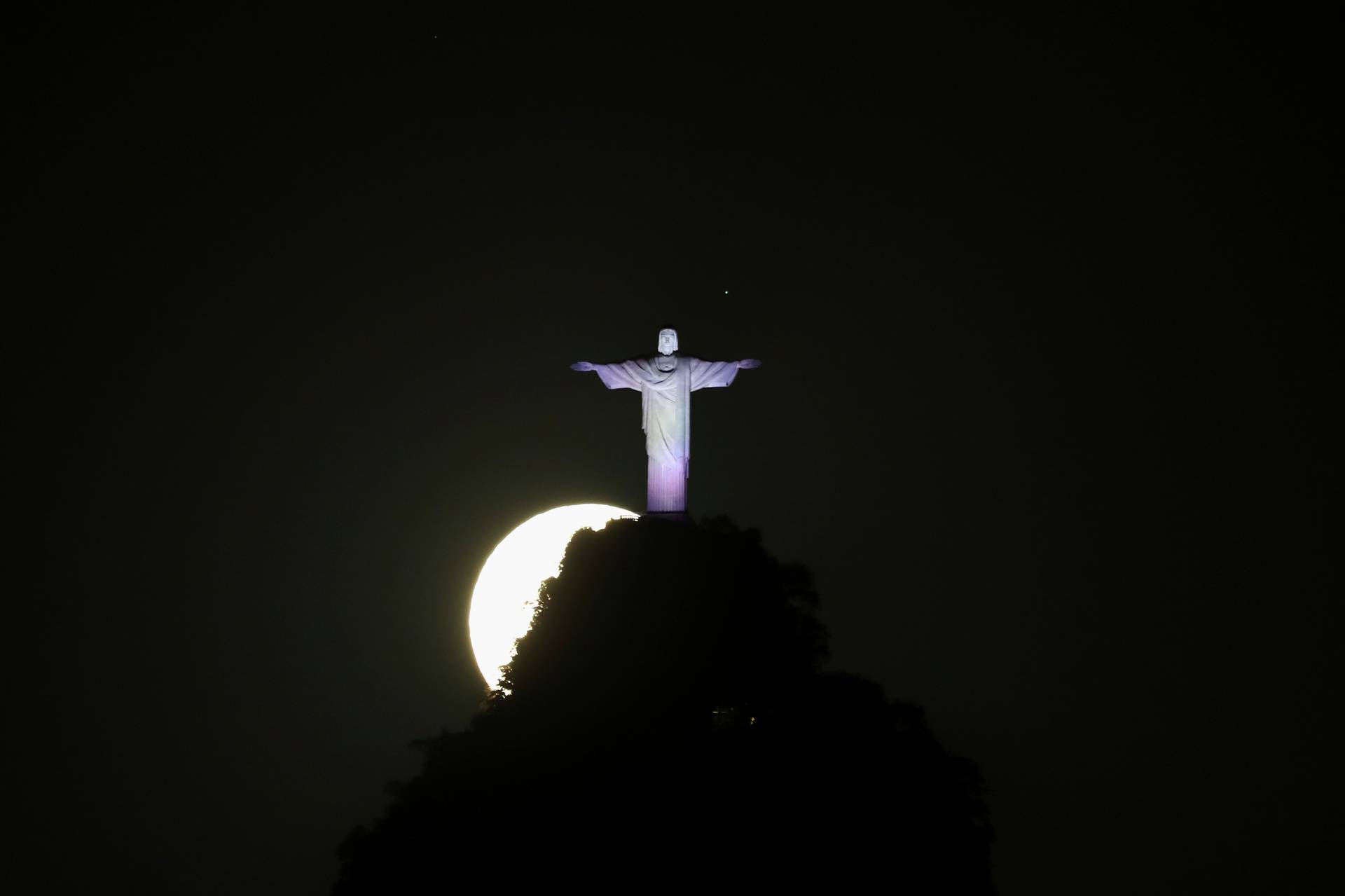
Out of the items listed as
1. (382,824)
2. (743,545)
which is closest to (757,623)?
(743,545)

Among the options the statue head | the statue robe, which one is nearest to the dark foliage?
the statue robe

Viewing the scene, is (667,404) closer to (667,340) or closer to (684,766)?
(667,340)

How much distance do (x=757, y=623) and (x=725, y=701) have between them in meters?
1.25

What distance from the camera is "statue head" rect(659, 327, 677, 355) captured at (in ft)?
80.4

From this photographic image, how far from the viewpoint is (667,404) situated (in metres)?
24.3

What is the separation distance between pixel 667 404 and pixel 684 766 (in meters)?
6.84

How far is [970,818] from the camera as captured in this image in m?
20.3

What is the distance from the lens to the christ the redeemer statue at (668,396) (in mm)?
24000

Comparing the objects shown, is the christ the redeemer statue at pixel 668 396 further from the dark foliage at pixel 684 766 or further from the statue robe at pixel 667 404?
the dark foliage at pixel 684 766

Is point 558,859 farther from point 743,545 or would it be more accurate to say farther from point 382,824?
point 743,545

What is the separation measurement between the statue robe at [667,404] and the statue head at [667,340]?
0.09 meters

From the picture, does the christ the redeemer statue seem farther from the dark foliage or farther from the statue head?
Result: the dark foliage

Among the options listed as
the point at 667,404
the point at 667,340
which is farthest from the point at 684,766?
the point at 667,340

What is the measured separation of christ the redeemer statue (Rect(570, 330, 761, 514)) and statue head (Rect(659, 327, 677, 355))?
1 cm
